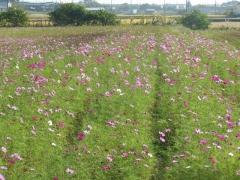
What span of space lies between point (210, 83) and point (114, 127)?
795 cm

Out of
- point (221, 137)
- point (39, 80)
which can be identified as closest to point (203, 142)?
point (221, 137)

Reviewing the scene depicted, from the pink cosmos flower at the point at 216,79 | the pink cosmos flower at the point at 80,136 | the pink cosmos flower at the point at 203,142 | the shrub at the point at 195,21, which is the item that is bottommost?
the pink cosmos flower at the point at 203,142

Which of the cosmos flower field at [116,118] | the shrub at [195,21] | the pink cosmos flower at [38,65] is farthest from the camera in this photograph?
the shrub at [195,21]

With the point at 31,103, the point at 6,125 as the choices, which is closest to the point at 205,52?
the point at 31,103

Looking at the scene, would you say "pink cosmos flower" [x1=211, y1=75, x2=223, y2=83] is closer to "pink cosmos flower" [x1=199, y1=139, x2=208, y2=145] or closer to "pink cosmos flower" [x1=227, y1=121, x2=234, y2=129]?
"pink cosmos flower" [x1=227, y1=121, x2=234, y2=129]

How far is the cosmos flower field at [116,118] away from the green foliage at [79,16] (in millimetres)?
44388

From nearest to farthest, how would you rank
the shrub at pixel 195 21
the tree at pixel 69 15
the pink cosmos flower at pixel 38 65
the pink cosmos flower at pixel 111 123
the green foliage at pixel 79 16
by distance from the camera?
the pink cosmos flower at pixel 111 123
the pink cosmos flower at pixel 38 65
the green foliage at pixel 79 16
the tree at pixel 69 15
the shrub at pixel 195 21

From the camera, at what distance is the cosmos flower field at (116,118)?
42.2 feet

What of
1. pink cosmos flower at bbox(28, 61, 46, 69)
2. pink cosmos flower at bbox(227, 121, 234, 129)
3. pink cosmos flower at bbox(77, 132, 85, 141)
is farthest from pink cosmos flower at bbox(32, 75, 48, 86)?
pink cosmos flower at bbox(227, 121, 234, 129)

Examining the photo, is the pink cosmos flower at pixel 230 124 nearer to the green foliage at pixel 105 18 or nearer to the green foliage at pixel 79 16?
the green foliage at pixel 79 16

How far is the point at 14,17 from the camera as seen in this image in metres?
68.0

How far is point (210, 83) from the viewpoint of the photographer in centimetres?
2192

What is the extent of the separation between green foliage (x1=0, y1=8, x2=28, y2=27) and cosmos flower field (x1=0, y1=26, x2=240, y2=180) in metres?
43.8

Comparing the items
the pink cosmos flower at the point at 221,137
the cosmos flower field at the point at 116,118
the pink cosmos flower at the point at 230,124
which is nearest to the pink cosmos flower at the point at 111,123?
the cosmos flower field at the point at 116,118
